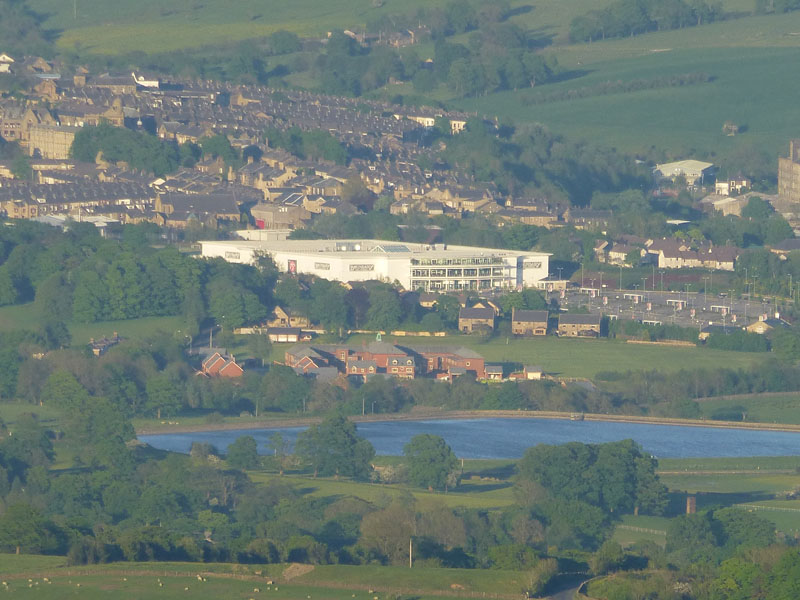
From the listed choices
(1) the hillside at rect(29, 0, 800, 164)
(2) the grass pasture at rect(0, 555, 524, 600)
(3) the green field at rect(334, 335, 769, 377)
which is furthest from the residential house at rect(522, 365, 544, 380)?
(1) the hillside at rect(29, 0, 800, 164)

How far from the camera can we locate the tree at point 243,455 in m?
44.8

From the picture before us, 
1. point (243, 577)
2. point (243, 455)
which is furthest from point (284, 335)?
point (243, 577)

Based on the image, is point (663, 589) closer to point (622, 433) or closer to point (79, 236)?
point (622, 433)

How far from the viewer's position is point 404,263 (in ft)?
212

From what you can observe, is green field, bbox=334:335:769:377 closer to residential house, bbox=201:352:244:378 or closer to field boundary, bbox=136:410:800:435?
residential house, bbox=201:352:244:378

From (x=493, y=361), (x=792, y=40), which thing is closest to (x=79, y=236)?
(x=493, y=361)

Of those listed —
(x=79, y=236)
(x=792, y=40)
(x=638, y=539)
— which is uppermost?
(x=792, y=40)

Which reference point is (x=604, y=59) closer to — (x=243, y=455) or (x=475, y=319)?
(x=475, y=319)

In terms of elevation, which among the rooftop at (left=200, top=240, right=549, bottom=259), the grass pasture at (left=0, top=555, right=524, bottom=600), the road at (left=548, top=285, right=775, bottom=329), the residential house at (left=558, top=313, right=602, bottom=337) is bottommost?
the grass pasture at (left=0, top=555, right=524, bottom=600)

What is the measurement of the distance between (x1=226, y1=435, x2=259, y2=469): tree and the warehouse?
19045 mm

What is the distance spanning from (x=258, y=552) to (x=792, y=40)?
250ft

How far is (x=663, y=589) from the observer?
104 ft

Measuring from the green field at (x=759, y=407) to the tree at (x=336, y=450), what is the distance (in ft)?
30.9

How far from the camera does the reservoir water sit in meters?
48.0
